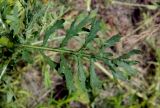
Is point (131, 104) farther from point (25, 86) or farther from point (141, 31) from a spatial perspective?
point (25, 86)

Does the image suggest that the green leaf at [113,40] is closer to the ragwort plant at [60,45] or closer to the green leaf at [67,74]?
the ragwort plant at [60,45]

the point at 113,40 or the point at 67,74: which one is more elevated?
the point at 113,40

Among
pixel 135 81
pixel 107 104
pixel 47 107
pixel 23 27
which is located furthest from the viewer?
pixel 135 81

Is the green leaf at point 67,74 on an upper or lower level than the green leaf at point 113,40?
lower

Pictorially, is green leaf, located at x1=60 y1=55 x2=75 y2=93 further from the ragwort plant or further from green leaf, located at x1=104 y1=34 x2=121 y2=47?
green leaf, located at x1=104 y1=34 x2=121 y2=47

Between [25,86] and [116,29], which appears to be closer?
[25,86]

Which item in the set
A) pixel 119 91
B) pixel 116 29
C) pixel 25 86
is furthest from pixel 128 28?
→ pixel 25 86

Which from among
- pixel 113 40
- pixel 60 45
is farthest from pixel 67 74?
pixel 113 40

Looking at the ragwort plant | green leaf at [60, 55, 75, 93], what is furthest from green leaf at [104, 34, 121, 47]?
green leaf at [60, 55, 75, 93]

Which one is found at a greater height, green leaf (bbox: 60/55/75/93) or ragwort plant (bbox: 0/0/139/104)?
ragwort plant (bbox: 0/0/139/104)

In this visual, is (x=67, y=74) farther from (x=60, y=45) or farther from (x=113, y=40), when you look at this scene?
(x=113, y=40)

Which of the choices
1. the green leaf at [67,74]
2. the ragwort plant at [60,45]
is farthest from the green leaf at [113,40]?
the green leaf at [67,74]
